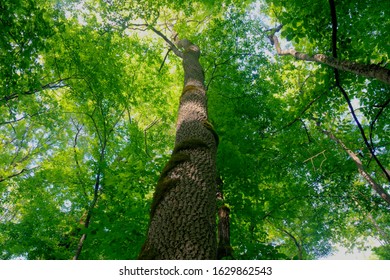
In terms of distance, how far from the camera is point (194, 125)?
4625 mm

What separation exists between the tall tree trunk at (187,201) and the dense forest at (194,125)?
0.05 feet

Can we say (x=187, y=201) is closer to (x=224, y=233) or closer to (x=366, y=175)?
(x=224, y=233)

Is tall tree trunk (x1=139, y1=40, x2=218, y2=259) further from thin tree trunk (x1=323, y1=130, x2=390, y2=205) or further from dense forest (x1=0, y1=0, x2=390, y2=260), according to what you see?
thin tree trunk (x1=323, y1=130, x2=390, y2=205)

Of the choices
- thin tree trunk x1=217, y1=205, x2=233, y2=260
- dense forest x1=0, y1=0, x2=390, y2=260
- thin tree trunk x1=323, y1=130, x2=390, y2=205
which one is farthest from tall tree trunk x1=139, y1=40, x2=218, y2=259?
thin tree trunk x1=323, y1=130, x2=390, y2=205

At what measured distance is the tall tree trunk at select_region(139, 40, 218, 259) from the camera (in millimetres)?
2689

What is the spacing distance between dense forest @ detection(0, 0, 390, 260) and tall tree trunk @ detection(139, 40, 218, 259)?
16 millimetres

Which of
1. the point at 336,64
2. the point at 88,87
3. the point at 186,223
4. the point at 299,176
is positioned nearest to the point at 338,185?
the point at 299,176

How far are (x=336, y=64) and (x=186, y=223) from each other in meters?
3.87

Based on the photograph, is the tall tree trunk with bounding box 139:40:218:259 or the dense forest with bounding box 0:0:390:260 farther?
the dense forest with bounding box 0:0:390:260

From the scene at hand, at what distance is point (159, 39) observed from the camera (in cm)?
1364

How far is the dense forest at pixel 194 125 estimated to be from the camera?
3.80 meters

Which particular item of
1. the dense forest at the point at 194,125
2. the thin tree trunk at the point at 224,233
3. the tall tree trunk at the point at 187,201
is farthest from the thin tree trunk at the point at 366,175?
the tall tree trunk at the point at 187,201

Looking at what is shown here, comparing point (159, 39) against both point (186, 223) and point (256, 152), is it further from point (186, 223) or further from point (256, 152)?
point (186, 223)

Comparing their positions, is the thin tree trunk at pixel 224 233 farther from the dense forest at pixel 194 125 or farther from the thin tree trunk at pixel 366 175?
the thin tree trunk at pixel 366 175
